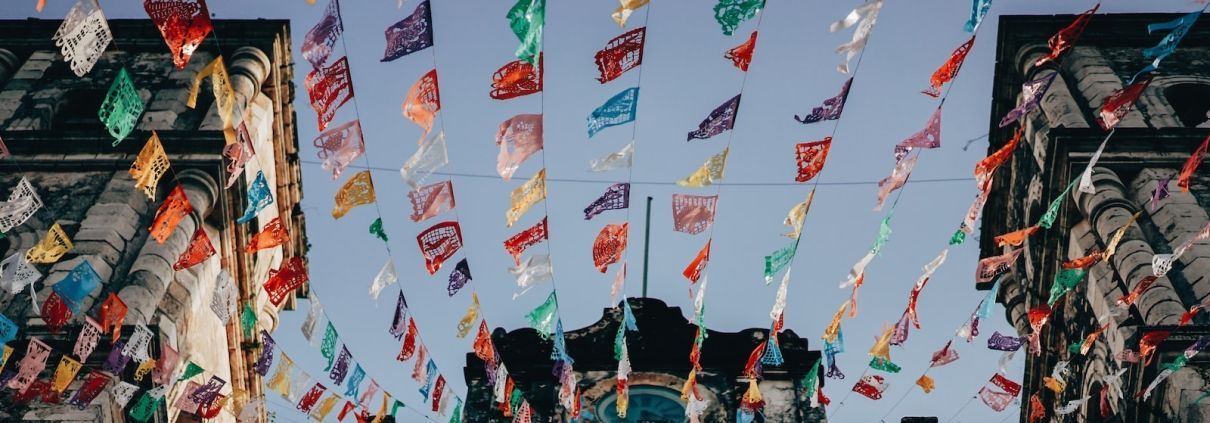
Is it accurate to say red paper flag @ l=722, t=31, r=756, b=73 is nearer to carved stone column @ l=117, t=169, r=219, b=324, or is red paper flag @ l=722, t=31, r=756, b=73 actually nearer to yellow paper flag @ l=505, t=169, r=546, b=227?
yellow paper flag @ l=505, t=169, r=546, b=227

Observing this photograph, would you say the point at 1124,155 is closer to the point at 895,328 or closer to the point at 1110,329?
the point at 1110,329

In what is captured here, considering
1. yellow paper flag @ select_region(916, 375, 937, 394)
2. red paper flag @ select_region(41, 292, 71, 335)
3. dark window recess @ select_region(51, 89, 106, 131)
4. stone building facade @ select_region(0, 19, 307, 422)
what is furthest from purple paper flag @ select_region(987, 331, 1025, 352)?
dark window recess @ select_region(51, 89, 106, 131)

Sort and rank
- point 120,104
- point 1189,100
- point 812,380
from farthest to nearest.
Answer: point 1189,100, point 812,380, point 120,104

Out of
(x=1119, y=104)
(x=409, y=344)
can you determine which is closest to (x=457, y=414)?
(x=409, y=344)

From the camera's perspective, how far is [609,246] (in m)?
16.8

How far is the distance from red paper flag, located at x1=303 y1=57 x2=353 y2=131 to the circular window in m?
6.04

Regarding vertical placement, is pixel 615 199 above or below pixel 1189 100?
below

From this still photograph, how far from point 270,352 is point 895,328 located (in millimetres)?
8273

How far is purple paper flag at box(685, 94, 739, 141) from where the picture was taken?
14.9 m

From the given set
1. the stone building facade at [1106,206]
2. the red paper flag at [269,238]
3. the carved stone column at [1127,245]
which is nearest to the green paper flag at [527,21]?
the red paper flag at [269,238]

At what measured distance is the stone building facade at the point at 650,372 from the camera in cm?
1819

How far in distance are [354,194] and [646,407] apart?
5412 mm

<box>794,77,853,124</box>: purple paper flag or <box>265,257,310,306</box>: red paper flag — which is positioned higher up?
<box>794,77,853,124</box>: purple paper flag

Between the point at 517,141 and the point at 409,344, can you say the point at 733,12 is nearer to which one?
the point at 517,141
